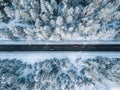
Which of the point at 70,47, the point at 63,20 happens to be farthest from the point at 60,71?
the point at 63,20

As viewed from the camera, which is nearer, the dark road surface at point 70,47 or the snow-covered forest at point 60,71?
the snow-covered forest at point 60,71

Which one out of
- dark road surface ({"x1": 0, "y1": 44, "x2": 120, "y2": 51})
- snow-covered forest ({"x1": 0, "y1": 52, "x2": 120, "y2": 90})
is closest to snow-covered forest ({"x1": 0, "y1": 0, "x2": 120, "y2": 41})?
dark road surface ({"x1": 0, "y1": 44, "x2": 120, "y2": 51})

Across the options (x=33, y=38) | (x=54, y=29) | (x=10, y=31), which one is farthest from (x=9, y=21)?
(x=54, y=29)

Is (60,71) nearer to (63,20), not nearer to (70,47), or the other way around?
(70,47)

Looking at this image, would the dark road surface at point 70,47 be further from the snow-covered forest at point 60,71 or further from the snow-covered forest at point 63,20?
the snow-covered forest at point 63,20

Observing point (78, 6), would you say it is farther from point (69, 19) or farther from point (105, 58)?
point (105, 58)

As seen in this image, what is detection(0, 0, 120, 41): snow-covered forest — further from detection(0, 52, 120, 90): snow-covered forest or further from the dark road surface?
detection(0, 52, 120, 90): snow-covered forest

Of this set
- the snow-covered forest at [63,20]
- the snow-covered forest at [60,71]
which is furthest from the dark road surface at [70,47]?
the snow-covered forest at [63,20]
